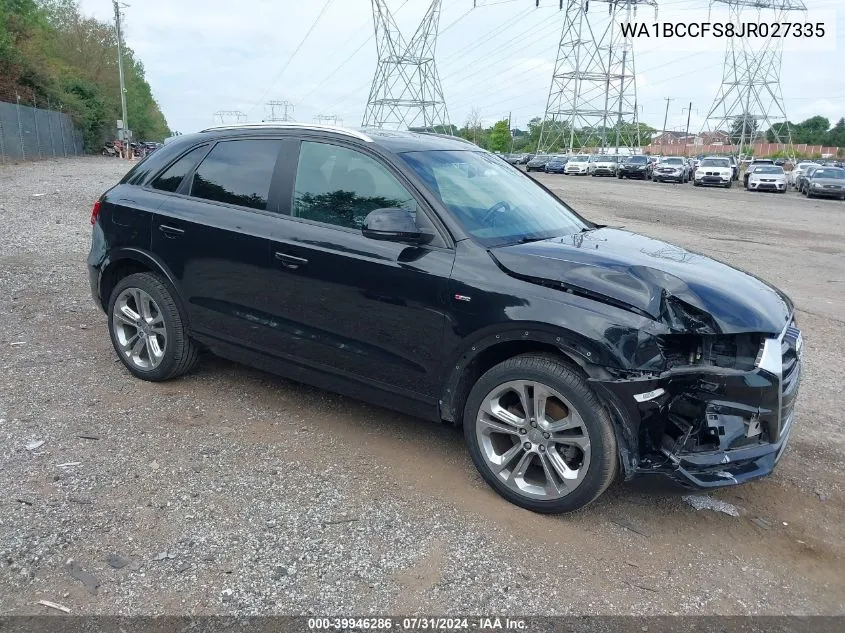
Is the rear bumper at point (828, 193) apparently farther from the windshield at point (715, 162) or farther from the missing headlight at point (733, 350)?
the missing headlight at point (733, 350)

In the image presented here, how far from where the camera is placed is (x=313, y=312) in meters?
4.05

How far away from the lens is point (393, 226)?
11.7 ft

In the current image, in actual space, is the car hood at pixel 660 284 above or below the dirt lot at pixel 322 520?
above

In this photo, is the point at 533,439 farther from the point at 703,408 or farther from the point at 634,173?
the point at 634,173

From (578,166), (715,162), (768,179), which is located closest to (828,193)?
(768,179)

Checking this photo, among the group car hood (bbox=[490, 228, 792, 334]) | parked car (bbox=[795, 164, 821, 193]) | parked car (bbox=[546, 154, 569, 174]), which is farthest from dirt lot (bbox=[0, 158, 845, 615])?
parked car (bbox=[546, 154, 569, 174])

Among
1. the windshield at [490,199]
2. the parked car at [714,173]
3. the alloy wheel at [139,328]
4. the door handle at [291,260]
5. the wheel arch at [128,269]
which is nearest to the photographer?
the windshield at [490,199]

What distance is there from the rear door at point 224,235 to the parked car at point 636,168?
4277 centimetres

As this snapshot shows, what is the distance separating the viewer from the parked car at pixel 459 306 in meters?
3.18

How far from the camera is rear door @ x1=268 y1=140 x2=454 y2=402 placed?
3.66 meters

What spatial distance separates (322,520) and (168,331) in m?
2.10

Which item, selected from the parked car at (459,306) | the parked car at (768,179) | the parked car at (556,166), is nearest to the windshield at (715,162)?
the parked car at (768,179)

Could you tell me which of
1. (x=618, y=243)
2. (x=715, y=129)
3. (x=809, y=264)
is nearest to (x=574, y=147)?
(x=715, y=129)

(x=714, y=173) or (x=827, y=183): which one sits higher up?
(x=714, y=173)
